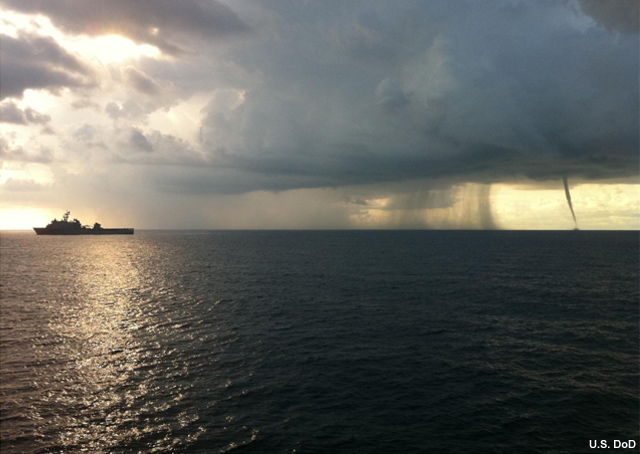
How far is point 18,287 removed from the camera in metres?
77.0

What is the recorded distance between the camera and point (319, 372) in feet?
109

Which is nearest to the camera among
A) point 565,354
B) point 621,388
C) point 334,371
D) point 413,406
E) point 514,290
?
point 413,406

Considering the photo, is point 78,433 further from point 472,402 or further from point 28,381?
point 472,402

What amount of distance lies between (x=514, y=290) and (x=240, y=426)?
216 feet

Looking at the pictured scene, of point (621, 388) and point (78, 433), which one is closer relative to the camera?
point (78, 433)

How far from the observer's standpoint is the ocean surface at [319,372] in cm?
2388

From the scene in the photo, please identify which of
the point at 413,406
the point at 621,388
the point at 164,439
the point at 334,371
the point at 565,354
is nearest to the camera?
the point at 164,439

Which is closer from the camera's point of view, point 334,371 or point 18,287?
point 334,371

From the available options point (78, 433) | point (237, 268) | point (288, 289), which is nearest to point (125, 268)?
point (237, 268)

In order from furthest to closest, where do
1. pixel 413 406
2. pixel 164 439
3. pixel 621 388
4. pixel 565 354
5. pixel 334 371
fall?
pixel 565 354 < pixel 334 371 < pixel 621 388 < pixel 413 406 < pixel 164 439

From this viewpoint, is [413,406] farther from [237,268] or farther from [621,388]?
[237,268]

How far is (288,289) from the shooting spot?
75438 millimetres

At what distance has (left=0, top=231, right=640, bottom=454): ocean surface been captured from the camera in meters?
23.9

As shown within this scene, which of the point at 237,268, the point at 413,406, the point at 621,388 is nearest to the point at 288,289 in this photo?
the point at 237,268
